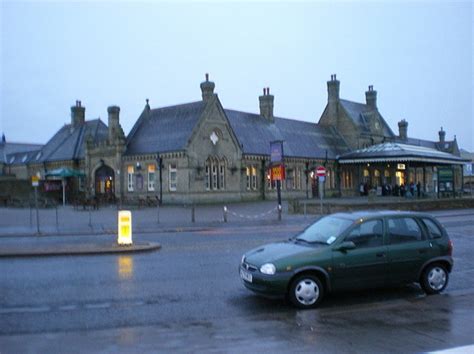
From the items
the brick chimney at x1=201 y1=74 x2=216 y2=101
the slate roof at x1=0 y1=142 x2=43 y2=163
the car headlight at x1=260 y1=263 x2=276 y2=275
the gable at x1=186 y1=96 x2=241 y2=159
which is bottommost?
the car headlight at x1=260 y1=263 x2=276 y2=275

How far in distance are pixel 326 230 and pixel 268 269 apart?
1647 millimetres

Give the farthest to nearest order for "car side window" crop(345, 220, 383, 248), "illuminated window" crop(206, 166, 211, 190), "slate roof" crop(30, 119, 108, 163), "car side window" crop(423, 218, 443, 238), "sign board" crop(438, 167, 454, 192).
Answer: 1. "slate roof" crop(30, 119, 108, 163)
2. "illuminated window" crop(206, 166, 211, 190)
3. "sign board" crop(438, 167, 454, 192)
4. "car side window" crop(423, 218, 443, 238)
5. "car side window" crop(345, 220, 383, 248)

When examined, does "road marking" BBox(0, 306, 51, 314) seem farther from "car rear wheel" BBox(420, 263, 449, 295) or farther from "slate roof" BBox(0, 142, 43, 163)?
"slate roof" BBox(0, 142, 43, 163)

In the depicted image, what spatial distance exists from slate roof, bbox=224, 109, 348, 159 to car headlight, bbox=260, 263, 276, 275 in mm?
39373

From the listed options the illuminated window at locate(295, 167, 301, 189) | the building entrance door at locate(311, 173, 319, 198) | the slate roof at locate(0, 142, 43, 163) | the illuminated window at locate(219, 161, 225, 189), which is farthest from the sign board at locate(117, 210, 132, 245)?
the slate roof at locate(0, 142, 43, 163)

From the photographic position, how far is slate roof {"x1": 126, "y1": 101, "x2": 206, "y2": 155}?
4484cm

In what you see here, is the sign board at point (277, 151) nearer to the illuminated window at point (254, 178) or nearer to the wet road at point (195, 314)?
Result: the wet road at point (195, 314)

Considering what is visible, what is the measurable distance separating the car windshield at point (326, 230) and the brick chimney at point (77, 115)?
5157cm

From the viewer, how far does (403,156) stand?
46.6 metres

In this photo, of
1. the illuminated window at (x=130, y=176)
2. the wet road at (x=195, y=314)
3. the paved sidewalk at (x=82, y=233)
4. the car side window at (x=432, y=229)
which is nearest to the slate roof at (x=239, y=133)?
the illuminated window at (x=130, y=176)

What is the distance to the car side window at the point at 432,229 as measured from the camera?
9.94 meters

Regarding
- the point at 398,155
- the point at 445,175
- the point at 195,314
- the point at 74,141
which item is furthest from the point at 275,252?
the point at 74,141

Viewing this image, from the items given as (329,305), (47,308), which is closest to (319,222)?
(329,305)

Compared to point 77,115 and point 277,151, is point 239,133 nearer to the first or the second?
point 77,115
